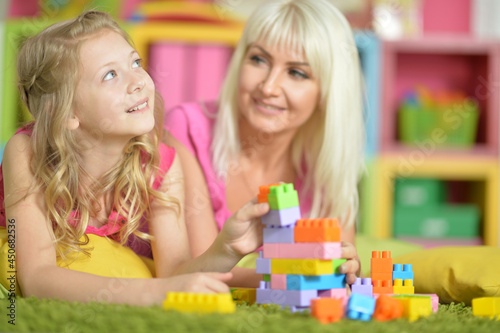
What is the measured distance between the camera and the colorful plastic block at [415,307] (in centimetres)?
89

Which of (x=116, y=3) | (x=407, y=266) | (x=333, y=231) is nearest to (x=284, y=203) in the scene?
(x=333, y=231)

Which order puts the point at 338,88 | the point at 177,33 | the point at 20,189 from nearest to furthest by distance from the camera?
Result: the point at 20,189 → the point at 338,88 → the point at 177,33

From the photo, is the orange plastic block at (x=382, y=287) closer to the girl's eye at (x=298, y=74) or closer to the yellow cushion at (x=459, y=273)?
the yellow cushion at (x=459, y=273)

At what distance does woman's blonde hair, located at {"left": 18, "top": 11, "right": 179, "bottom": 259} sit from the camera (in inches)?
43.3

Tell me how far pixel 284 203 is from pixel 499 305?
1.18 feet

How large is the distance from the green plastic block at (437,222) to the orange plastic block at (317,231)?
1.99 meters

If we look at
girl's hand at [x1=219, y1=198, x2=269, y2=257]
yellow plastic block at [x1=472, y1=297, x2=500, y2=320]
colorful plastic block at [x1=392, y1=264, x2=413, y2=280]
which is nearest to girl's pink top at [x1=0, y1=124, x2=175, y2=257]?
girl's hand at [x1=219, y1=198, x2=269, y2=257]

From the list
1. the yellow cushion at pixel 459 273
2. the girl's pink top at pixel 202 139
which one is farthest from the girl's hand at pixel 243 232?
the girl's pink top at pixel 202 139

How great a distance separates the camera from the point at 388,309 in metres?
0.88

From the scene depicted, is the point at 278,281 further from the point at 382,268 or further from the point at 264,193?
the point at 382,268

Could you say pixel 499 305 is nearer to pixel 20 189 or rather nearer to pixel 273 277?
pixel 273 277

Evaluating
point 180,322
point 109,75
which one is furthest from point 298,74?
point 180,322

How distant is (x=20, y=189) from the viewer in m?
1.09

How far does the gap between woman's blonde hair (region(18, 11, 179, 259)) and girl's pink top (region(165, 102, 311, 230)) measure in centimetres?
39
